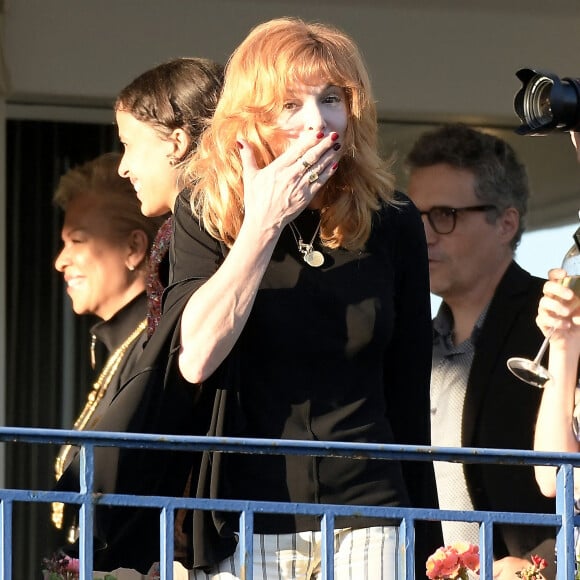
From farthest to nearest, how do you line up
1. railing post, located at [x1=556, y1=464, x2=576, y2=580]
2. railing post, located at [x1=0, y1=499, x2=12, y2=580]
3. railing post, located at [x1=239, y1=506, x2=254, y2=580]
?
railing post, located at [x1=556, y1=464, x2=576, y2=580] < railing post, located at [x1=239, y1=506, x2=254, y2=580] < railing post, located at [x1=0, y1=499, x2=12, y2=580]

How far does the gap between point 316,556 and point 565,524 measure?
0.42 metres

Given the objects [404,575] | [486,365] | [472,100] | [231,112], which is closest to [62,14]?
[472,100]

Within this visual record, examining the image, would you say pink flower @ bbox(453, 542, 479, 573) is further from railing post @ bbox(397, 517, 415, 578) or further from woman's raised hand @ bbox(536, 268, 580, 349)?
woman's raised hand @ bbox(536, 268, 580, 349)

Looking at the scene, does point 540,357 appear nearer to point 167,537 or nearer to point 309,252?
point 309,252

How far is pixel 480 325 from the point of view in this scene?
13.3 ft

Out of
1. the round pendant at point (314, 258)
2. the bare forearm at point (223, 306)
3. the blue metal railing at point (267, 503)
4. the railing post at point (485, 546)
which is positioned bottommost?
the railing post at point (485, 546)

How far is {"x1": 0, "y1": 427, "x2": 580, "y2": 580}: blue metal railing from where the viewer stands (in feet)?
7.44

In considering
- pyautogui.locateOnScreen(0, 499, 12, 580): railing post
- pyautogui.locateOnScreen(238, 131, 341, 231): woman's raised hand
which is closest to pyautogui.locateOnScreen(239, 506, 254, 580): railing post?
pyautogui.locateOnScreen(0, 499, 12, 580): railing post

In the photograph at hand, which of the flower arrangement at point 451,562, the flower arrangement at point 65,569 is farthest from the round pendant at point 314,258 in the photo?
the flower arrangement at point 65,569

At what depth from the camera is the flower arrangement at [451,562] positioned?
2.58m

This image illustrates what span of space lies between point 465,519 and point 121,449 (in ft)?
2.00

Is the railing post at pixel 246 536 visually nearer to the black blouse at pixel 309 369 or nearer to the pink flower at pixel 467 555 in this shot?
the black blouse at pixel 309 369

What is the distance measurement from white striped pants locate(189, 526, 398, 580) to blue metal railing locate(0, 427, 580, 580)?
87 mm

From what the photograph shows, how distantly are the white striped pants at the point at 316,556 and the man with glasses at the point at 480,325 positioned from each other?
1.08m
